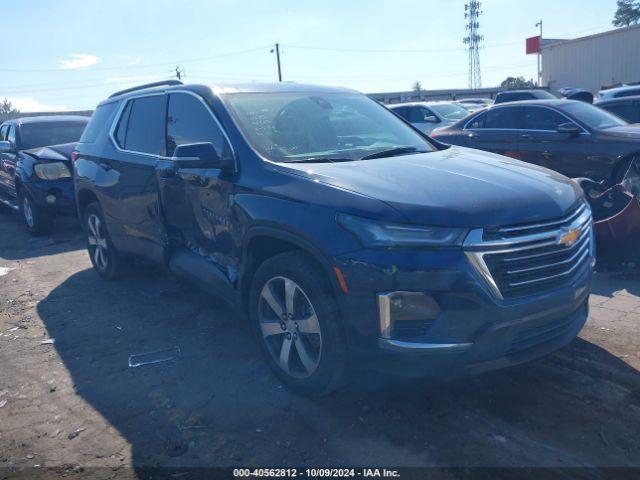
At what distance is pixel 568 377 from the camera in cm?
357

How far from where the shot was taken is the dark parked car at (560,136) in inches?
299

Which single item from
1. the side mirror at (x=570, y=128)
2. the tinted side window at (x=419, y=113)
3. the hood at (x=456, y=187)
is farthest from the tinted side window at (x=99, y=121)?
the tinted side window at (x=419, y=113)

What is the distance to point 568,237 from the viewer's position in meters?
3.14

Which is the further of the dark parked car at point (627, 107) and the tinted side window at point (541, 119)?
the dark parked car at point (627, 107)

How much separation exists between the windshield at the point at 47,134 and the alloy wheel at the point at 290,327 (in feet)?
25.4

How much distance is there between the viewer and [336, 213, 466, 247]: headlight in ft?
9.21

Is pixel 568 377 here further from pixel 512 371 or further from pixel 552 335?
pixel 552 335

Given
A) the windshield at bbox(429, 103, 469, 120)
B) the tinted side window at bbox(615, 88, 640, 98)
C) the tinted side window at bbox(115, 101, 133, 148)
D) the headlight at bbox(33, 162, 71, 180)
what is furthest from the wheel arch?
the tinted side window at bbox(615, 88, 640, 98)

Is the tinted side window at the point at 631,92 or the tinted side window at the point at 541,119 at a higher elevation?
the tinted side window at the point at 631,92

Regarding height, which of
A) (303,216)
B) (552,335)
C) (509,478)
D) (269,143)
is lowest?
(509,478)

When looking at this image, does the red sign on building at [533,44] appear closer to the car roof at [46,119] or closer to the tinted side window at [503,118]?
the tinted side window at [503,118]

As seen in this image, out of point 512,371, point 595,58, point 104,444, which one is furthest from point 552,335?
point 595,58

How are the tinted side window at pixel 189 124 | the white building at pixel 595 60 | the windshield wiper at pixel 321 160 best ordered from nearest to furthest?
the windshield wiper at pixel 321 160
the tinted side window at pixel 189 124
the white building at pixel 595 60

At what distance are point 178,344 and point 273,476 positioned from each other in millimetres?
1925
